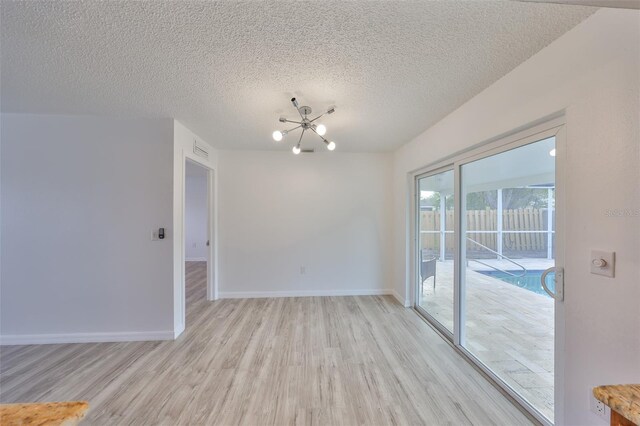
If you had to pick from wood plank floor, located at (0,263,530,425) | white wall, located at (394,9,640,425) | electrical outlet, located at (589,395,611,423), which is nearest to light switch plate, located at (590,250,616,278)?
white wall, located at (394,9,640,425)

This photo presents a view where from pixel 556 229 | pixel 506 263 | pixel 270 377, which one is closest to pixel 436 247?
pixel 506 263

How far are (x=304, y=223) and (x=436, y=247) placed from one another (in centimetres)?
206

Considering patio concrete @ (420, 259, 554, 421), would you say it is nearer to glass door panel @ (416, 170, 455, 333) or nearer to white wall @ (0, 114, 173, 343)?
glass door panel @ (416, 170, 455, 333)

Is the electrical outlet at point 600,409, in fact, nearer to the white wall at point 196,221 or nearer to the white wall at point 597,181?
the white wall at point 597,181

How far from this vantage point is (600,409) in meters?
1.17

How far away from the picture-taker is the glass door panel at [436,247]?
9.10ft

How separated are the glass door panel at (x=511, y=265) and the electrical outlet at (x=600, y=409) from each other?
1.66 ft

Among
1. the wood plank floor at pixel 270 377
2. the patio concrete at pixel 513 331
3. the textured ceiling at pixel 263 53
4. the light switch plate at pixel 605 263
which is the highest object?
the textured ceiling at pixel 263 53

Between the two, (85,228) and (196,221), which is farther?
(196,221)

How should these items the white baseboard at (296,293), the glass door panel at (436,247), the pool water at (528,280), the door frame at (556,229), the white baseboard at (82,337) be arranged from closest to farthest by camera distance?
the door frame at (556,229), the pool water at (528,280), the white baseboard at (82,337), the glass door panel at (436,247), the white baseboard at (296,293)

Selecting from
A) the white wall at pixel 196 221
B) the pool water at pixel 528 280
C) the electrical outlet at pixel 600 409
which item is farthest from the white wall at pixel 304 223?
the white wall at pixel 196 221

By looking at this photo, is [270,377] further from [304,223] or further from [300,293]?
[304,223]

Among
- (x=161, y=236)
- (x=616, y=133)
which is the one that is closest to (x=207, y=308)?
(x=161, y=236)

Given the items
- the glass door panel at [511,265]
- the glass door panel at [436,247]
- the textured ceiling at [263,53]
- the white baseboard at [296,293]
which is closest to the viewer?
the textured ceiling at [263,53]
